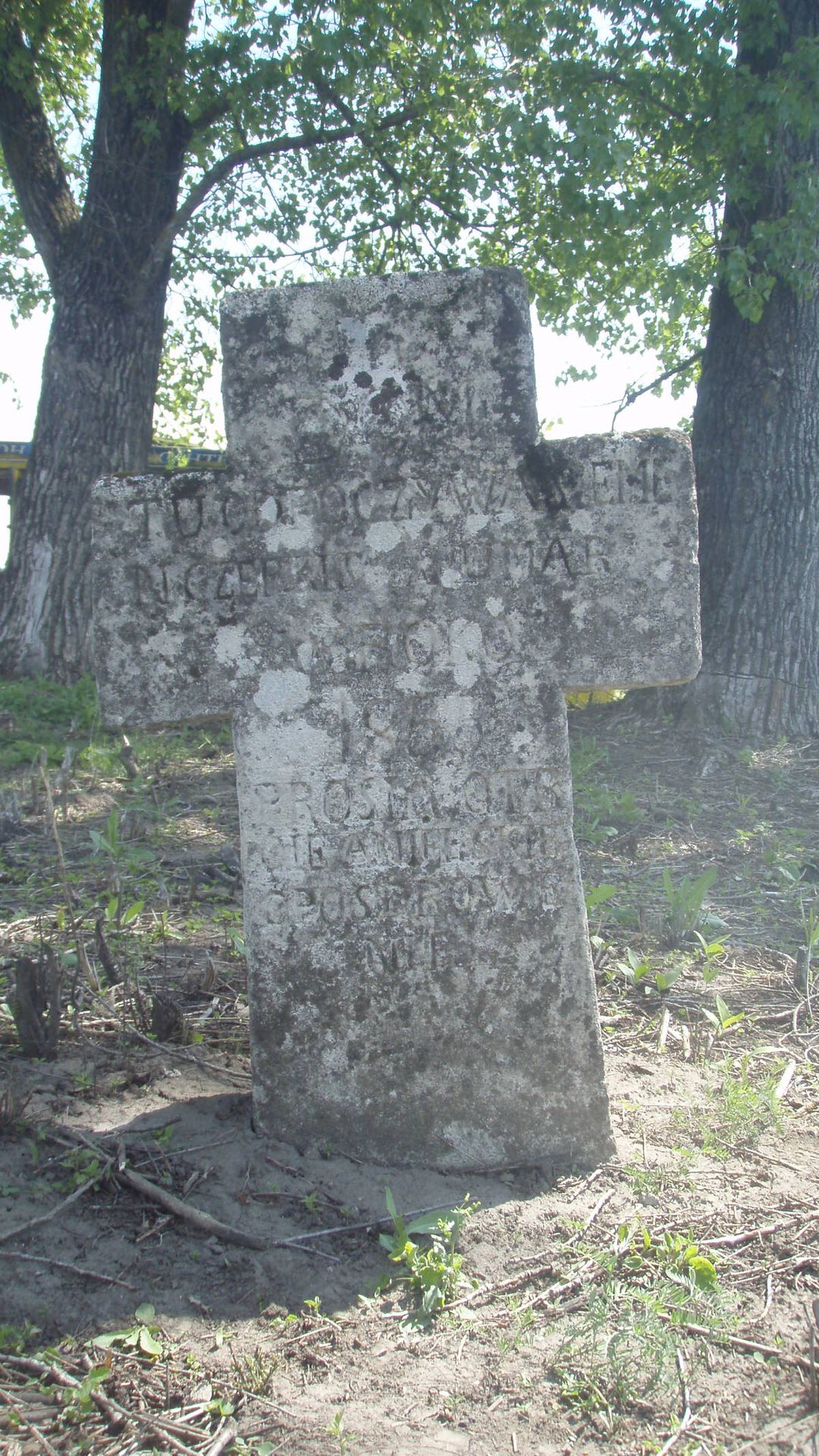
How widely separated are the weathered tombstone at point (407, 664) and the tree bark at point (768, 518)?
387 cm

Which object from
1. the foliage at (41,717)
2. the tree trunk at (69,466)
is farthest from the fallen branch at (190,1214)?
the tree trunk at (69,466)

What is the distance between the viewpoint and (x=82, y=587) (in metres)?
7.71

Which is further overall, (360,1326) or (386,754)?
(386,754)

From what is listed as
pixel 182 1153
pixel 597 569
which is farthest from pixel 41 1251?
pixel 597 569

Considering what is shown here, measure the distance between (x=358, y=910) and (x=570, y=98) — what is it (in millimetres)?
6225

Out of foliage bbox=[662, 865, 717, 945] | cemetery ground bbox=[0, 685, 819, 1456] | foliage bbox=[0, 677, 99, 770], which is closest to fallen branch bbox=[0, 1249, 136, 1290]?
cemetery ground bbox=[0, 685, 819, 1456]

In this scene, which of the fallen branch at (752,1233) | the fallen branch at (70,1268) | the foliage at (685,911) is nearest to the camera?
the fallen branch at (70,1268)

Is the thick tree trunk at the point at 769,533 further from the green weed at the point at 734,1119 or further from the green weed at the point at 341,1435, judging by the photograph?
the green weed at the point at 341,1435

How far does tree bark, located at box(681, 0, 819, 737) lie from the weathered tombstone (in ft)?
12.7

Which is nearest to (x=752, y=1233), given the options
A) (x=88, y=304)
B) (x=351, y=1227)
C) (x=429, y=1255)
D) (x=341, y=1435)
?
(x=429, y=1255)

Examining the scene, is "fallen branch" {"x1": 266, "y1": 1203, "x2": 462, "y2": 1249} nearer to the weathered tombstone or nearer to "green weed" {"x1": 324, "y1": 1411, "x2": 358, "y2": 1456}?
the weathered tombstone

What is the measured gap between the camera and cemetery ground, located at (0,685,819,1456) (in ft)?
6.51

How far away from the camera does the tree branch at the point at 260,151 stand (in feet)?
27.2

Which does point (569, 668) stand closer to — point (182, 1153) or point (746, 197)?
point (182, 1153)
